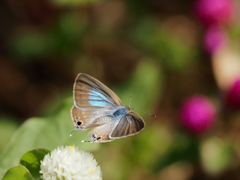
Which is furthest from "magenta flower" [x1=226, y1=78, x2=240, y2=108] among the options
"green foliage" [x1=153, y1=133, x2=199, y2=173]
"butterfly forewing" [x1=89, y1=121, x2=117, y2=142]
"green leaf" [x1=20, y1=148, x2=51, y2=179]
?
"green leaf" [x1=20, y1=148, x2=51, y2=179]

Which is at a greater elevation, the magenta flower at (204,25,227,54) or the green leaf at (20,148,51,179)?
the magenta flower at (204,25,227,54)

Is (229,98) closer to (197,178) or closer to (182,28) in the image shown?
(197,178)

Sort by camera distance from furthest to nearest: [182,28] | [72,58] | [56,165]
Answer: [182,28]
[72,58]
[56,165]

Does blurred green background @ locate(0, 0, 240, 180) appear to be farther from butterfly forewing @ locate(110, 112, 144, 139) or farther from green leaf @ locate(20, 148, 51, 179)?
green leaf @ locate(20, 148, 51, 179)

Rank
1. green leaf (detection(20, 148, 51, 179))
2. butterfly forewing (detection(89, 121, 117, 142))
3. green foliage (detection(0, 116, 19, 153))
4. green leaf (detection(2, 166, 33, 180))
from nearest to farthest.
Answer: green leaf (detection(2, 166, 33, 180)), green leaf (detection(20, 148, 51, 179)), butterfly forewing (detection(89, 121, 117, 142)), green foliage (detection(0, 116, 19, 153))

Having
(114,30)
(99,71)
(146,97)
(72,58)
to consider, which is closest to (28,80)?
(72,58)

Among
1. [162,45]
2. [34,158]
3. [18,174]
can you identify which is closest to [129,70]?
[162,45]

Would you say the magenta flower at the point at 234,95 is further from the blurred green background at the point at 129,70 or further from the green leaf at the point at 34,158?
the green leaf at the point at 34,158
